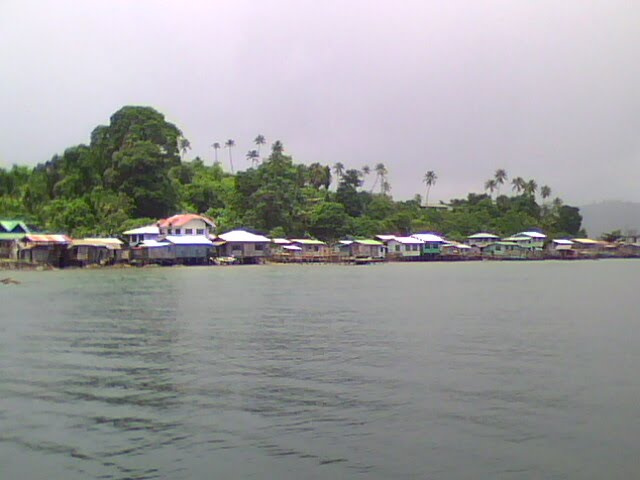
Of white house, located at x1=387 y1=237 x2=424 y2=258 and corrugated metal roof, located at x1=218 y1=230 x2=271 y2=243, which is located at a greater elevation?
corrugated metal roof, located at x1=218 y1=230 x2=271 y2=243

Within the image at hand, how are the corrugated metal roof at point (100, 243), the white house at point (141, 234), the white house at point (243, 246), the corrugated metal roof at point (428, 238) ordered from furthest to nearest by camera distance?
the corrugated metal roof at point (428, 238) < the white house at point (243, 246) < the white house at point (141, 234) < the corrugated metal roof at point (100, 243)

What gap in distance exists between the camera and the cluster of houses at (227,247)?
2064 inches

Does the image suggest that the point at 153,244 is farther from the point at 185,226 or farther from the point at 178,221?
the point at 178,221

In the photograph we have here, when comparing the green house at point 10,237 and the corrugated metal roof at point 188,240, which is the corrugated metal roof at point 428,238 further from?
the green house at point 10,237

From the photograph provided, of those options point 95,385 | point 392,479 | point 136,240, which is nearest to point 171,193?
point 136,240

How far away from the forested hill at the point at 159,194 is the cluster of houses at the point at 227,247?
131 inches

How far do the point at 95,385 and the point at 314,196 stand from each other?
73458mm

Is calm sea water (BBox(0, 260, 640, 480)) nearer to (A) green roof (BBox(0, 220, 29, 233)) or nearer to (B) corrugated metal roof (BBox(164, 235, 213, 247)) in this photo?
(A) green roof (BBox(0, 220, 29, 233))

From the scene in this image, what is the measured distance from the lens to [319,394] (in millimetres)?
11805

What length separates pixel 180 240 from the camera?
2265 inches

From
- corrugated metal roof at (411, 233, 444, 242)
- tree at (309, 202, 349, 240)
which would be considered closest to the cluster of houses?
corrugated metal roof at (411, 233, 444, 242)

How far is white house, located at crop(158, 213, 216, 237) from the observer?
196 feet

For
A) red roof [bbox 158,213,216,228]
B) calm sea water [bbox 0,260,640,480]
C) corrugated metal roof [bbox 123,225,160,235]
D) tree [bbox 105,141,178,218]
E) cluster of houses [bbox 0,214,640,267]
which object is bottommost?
calm sea water [bbox 0,260,640,480]

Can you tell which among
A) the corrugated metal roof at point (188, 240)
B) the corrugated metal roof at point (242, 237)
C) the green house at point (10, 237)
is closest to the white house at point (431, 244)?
the corrugated metal roof at point (242, 237)
